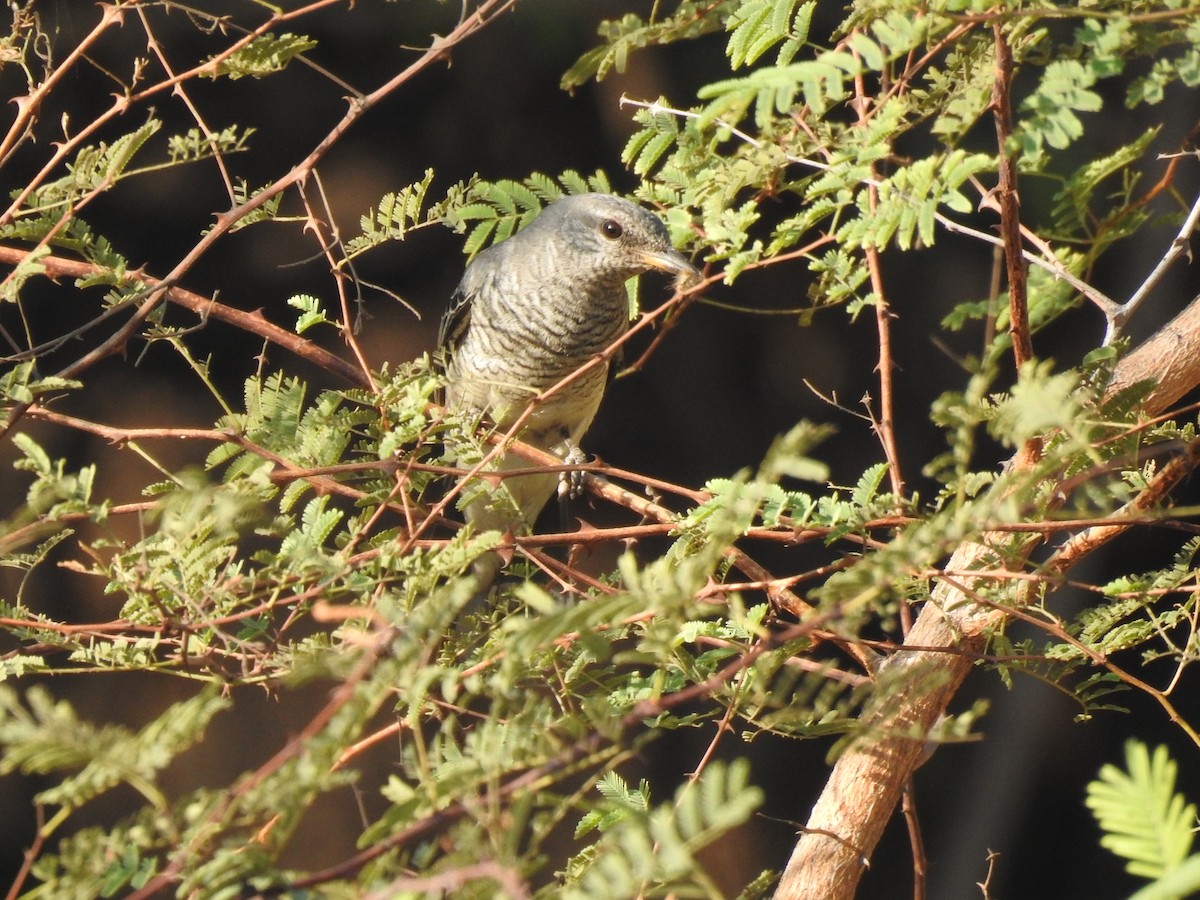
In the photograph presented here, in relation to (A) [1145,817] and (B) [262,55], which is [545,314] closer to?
(B) [262,55]

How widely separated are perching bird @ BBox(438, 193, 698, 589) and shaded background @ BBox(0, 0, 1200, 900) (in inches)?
27.3

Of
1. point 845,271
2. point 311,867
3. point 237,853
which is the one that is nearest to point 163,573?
point 237,853

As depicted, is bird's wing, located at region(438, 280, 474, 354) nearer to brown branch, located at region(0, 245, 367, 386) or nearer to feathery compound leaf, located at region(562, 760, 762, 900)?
brown branch, located at region(0, 245, 367, 386)

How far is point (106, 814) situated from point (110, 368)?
147 cm

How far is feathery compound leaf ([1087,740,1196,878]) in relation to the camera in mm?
839

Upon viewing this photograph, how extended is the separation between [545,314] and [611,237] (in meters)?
0.34

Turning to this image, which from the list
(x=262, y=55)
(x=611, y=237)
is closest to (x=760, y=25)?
(x=262, y=55)

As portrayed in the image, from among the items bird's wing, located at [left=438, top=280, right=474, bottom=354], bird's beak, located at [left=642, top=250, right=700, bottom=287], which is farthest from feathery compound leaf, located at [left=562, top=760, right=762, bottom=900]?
bird's wing, located at [left=438, top=280, right=474, bottom=354]

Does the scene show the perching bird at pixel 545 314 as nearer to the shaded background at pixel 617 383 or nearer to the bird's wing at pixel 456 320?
the bird's wing at pixel 456 320

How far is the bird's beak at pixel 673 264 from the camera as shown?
8.68 ft

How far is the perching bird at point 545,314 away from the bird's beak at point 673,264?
0.45ft

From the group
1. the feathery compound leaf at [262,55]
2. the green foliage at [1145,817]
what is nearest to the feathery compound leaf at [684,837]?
the green foliage at [1145,817]

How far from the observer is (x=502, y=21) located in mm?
4234

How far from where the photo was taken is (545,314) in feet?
10.9
